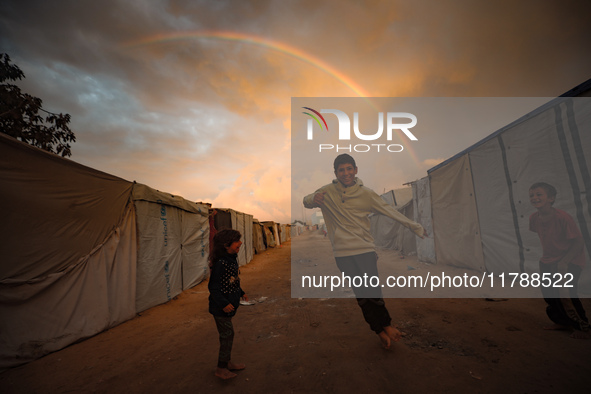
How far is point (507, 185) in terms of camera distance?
6.06m

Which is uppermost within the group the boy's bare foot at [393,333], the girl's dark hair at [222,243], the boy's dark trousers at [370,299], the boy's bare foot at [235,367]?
the girl's dark hair at [222,243]

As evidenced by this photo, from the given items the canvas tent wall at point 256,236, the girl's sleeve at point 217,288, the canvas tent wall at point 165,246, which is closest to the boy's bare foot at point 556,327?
the girl's sleeve at point 217,288

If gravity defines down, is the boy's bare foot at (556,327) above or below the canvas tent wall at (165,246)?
below

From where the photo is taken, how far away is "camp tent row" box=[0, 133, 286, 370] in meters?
2.94

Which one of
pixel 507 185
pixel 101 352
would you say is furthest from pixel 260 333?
pixel 507 185

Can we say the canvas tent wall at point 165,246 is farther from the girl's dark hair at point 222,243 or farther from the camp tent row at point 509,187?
the camp tent row at point 509,187

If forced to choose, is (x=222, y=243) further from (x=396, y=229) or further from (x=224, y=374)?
(x=396, y=229)

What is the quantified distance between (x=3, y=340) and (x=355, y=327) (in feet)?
14.1

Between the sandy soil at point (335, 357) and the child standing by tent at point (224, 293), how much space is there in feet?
0.64

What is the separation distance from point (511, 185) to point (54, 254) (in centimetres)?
890

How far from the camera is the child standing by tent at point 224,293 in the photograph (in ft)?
8.32

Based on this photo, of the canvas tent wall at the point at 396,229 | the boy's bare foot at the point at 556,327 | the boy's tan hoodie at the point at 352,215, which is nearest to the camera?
the boy's tan hoodie at the point at 352,215

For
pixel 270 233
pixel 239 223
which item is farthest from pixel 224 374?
pixel 270 233

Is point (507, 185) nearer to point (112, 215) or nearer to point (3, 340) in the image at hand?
point (112, 215)
